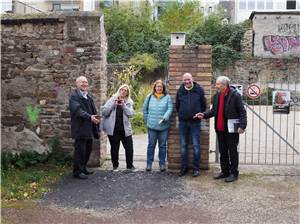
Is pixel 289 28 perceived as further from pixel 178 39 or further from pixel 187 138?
pixel 187 138

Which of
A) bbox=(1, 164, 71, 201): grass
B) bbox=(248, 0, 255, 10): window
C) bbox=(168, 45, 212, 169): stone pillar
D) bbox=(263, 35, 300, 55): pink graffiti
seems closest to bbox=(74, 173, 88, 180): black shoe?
bbox=(1, 164, 71, 201): grass

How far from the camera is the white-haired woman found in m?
8.24

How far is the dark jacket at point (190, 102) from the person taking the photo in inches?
311

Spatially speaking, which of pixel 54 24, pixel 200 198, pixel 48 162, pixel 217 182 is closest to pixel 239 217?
pixel 200 198

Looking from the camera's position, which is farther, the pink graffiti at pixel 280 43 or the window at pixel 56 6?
the window at pixel 56 6

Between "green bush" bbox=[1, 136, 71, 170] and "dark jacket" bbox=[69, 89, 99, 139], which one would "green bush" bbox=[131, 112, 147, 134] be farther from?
"dark jacket" bbox=[69, 89, 99, 139]

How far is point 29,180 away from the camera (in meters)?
7.56

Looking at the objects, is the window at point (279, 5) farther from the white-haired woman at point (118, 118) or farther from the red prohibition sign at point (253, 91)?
the white-haired woman at point (118, 118)

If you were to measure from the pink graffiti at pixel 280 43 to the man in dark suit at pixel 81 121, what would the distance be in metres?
24.8

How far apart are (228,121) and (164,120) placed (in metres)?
1.10

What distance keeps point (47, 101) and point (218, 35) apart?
25.5m

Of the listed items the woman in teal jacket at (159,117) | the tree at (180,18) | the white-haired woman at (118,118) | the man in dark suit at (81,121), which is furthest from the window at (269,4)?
the man in dark suit at (81,121)

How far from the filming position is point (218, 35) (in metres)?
32.8

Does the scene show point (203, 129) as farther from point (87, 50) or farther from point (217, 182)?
point (87, 50)
